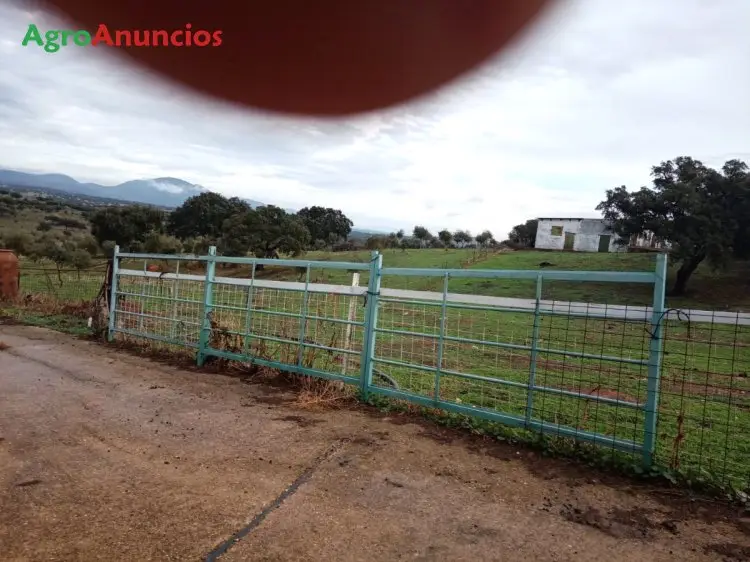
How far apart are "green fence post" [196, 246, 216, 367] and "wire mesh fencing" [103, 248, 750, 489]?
2 centimetres

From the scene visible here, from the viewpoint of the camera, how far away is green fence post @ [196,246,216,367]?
6426 millimetres

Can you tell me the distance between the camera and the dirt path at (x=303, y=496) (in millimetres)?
2449

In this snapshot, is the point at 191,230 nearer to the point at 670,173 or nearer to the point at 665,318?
the point at 670,173

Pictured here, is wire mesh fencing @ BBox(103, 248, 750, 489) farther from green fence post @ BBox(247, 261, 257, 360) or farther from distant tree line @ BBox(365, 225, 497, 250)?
distant tree line @ BBox(365, 225, 497, 250)

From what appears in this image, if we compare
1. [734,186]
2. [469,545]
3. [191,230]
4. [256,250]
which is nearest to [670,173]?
[734,186]

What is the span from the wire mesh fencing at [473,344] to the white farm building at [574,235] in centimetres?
4028

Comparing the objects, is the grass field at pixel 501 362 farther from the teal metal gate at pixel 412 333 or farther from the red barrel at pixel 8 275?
the red barrel at pixel 8 275

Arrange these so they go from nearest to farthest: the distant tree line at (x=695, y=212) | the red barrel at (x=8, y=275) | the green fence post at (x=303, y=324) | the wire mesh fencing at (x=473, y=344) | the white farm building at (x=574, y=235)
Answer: the wire mesh fencing at (x=473, y=344) → the green fence post at (x=303, y=324) → the red barrel at (x=8, y=275) → the distant tree line at (x=695, y=212) → the white farm building at (x=574, y=235)

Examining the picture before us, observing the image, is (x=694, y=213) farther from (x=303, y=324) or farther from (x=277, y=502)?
(x=277, y=502)

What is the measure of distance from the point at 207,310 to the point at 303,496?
3.98 m

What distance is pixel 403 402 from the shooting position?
479cm

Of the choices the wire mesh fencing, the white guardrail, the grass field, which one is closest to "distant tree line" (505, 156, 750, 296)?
the grass field

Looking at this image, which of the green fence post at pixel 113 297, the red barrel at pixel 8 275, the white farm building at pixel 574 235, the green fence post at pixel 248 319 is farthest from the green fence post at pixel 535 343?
the white farm building at pixel 574 235

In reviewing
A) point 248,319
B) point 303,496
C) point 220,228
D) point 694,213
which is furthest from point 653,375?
point 220,228
